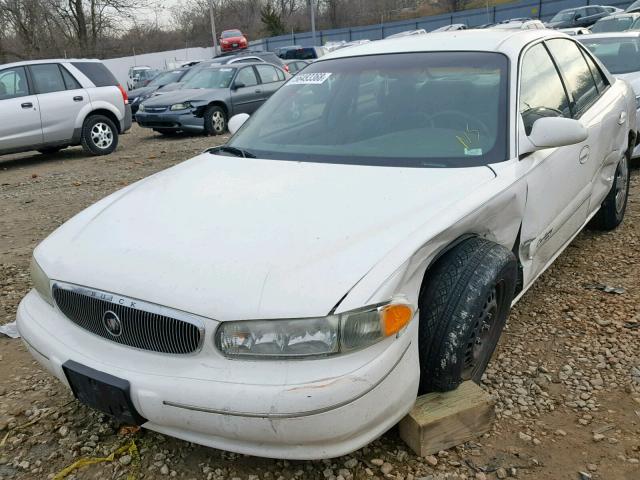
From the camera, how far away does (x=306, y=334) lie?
1.90 metres

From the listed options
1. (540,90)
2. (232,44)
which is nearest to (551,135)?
(540,90)

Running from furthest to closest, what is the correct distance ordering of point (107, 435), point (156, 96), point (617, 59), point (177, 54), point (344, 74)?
1. point (177, 54)
2. point (156, 96)
3. point (617, 59)
4. point (344, 74)
5. point (107, 435)

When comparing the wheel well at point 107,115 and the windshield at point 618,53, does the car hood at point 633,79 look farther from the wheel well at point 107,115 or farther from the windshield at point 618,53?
the wheel well at point 107,115

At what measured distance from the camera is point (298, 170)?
286 cm

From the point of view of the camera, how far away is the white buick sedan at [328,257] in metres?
1.91

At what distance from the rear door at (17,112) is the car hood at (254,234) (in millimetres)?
7382

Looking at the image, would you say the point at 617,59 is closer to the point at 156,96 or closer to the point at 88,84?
the point at 88,84

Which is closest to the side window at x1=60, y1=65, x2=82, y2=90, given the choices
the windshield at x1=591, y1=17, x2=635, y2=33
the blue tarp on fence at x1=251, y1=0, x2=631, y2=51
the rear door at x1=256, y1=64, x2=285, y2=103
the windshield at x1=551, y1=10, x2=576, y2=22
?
the rear door at x1=256, y1=64, x2=285, y2=103

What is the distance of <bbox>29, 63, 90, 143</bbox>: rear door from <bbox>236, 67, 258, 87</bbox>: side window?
3648 mm

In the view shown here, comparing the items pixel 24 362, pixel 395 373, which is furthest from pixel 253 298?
pixel 24 362

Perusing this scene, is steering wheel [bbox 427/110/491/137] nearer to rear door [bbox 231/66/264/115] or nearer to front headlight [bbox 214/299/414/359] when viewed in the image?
front headlight [bbox 214/299/414/359]

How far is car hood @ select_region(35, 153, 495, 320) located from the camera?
6.47 feet

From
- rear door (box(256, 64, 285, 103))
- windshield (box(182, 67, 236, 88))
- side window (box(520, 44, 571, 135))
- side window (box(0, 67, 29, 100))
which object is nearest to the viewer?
side window (box(520, 44, 571, 135))

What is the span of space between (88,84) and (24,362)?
798 cm
